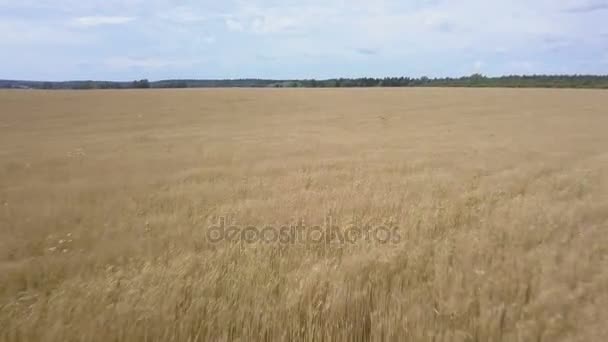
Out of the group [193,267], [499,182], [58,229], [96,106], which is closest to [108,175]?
[58,229]

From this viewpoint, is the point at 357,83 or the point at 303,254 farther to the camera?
the point at 357,83

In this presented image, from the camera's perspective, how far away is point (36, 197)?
6059 millimetres
